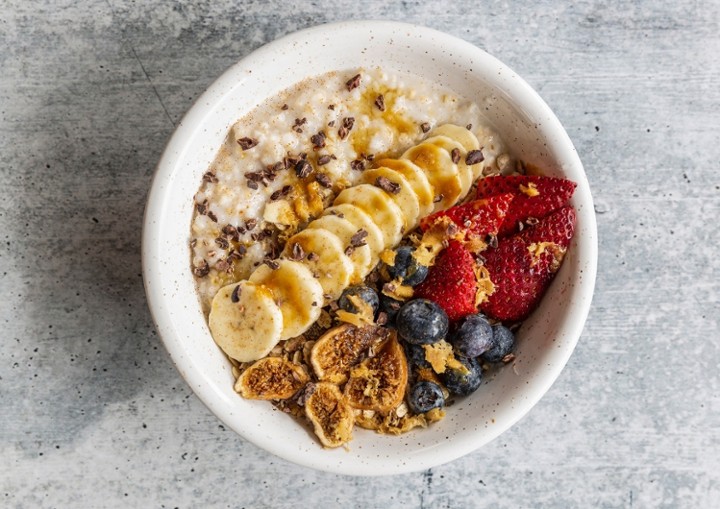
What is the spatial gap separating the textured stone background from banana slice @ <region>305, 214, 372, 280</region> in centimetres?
54

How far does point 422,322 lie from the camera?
154cm

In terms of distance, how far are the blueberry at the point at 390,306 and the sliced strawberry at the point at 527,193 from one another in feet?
0.94

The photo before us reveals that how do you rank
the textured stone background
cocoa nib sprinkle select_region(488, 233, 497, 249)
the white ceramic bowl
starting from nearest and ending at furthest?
1. the white ceramic bowl
2. cocoa nib sprinkle select_region(488, 233, 497, 249)
3. the textured stone background

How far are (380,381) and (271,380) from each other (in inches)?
9.4

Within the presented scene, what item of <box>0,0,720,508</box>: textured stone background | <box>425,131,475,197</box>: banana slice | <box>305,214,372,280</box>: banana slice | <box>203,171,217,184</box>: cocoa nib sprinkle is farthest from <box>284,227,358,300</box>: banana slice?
<box>0,0,720,508</box>: textured stone background

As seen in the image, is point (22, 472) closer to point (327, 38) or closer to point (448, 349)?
point (448, 349)

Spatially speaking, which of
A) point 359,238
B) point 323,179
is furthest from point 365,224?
point 323,179

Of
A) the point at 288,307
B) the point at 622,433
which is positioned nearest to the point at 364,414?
the point at 288,307

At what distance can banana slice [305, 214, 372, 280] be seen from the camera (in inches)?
62.1

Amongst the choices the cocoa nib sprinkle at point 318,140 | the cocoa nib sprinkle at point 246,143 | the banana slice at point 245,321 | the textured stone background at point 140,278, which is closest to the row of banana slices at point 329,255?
the banana slice at point 245,321

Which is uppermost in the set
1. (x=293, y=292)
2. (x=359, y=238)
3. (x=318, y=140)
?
(x=318, y=140)

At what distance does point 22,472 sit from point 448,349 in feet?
3.72

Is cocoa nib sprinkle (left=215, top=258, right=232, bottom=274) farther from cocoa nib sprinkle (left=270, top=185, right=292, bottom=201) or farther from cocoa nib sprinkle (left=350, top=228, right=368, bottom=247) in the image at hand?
cocoa nib sprinkle (left=350, top=228, right=368, bottom=247)

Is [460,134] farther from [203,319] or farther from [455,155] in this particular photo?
[203,319]
